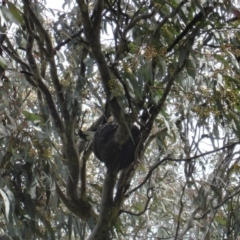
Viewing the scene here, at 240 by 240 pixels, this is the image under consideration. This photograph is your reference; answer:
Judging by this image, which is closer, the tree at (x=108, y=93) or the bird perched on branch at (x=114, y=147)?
the tree at (x=108, y=93)

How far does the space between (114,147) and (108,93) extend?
351 mm

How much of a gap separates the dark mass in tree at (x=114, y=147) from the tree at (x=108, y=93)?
0.03 m

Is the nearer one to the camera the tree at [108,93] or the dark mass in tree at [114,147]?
the tree at [108,93]

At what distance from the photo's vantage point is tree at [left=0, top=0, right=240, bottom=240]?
226 centimetres

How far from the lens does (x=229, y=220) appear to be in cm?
286

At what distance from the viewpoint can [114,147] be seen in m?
2.59

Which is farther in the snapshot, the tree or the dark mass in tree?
the dark mass in tree

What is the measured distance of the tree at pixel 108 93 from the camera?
2260mm

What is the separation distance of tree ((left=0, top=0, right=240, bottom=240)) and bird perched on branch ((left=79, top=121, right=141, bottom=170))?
0.03 meters

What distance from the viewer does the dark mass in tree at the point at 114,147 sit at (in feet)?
8.49

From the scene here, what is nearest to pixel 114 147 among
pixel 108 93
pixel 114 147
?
pixel 114 147

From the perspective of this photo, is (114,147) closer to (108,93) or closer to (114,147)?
(114,147)

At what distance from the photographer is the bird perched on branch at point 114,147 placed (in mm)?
2586

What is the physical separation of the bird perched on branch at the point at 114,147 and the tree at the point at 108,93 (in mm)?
29
